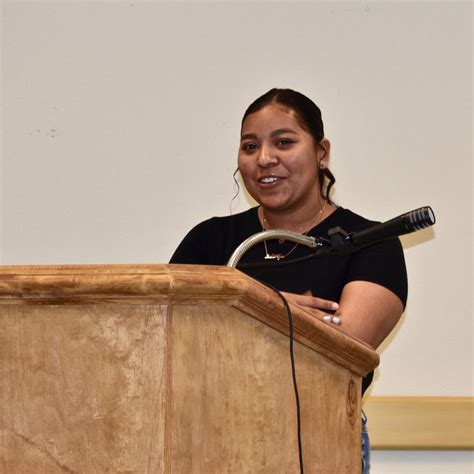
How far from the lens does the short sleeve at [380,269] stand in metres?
2.14

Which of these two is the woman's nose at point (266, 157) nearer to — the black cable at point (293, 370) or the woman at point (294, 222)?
the woman at point (294, 222)

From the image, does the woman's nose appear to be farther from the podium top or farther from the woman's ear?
the podium top

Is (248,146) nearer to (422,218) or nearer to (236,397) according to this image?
(422,218)

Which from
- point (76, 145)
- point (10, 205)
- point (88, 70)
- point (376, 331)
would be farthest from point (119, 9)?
point (376, 331)

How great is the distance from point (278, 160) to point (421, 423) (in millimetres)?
1055

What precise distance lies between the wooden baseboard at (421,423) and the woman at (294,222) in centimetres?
77

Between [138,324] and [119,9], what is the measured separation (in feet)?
6.82

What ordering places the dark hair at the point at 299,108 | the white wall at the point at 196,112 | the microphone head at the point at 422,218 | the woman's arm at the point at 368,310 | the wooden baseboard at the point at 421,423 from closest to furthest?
the microphone head at the point at 422,218, the woman's arm at the point at 368,310, the dark hair at the point at 299,108, the wooden baseboard at the point at 421,423, the white wall at the point at 196,112

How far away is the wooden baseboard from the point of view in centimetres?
286

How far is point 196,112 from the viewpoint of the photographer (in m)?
3.04

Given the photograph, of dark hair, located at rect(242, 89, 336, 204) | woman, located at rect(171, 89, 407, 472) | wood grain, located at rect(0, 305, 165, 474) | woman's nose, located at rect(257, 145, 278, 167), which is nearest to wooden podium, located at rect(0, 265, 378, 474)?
wood grain, located at rect(0, 305, 165, 474)

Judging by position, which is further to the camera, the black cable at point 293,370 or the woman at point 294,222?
the woman at point 294,222

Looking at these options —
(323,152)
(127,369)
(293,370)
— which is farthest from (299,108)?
(127,369)

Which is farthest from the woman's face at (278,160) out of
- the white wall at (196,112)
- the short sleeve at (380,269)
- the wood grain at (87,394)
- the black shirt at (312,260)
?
the wood grain at (87,394)
